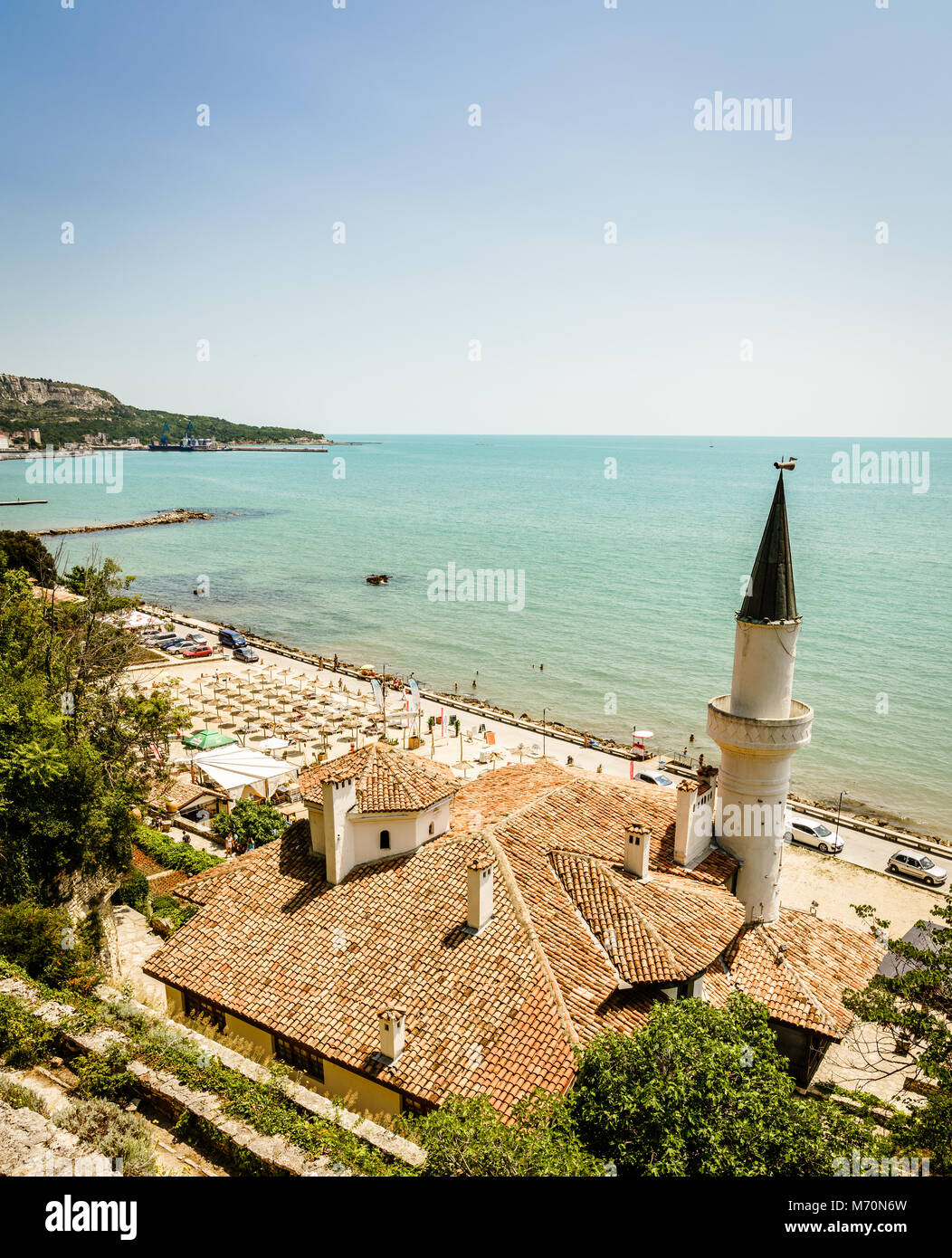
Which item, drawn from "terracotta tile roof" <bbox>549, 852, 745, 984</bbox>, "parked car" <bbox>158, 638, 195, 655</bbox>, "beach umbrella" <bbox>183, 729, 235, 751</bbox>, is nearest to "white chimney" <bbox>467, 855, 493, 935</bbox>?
"terracotta tile roof" <bbox>549, 852, 745, 984</bbox>

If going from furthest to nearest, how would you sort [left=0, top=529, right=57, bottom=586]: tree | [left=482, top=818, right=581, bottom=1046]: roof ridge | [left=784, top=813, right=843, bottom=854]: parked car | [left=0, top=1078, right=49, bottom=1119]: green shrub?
[left=0, top=529, right=57, bottom=586]: tree
[left=784, top=813, right=843, bottom=854]: parked car
[left=482, top=818, right=581, bottom=1046]: roof ridge
[left=0, top=1078, right=49, bottom=1119]: green shrub

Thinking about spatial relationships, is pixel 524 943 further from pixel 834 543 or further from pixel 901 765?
pixel 834 543

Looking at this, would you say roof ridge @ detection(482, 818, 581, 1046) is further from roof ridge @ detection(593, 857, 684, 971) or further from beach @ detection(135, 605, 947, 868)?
beach @ detection(135, 605, 947, 868)

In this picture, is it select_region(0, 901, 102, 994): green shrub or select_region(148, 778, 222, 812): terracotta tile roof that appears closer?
select_region(0, 901, 102, 994): green shrub

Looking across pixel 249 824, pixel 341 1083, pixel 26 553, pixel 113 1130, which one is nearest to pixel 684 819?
pixel 341 1083

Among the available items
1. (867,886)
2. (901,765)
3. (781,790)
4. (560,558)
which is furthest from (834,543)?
(781,790)

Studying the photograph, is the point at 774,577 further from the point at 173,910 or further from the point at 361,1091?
the point at 173,910
